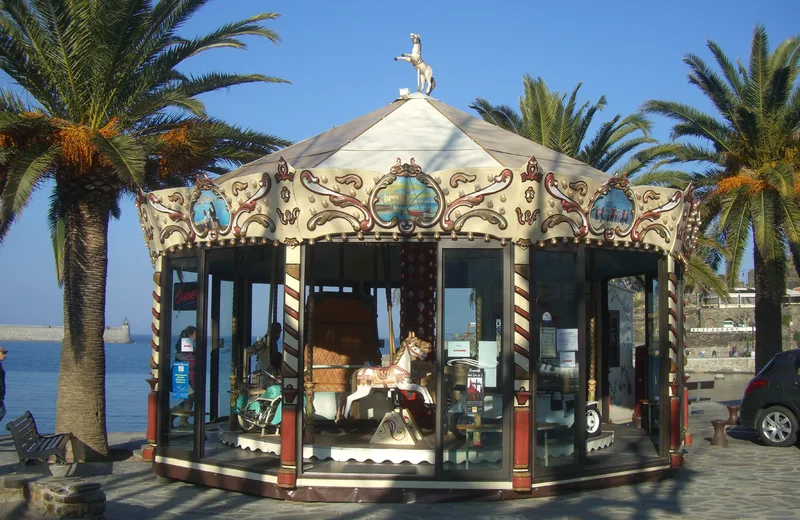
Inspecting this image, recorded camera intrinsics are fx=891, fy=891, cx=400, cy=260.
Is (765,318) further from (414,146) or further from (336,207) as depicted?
(336,207)

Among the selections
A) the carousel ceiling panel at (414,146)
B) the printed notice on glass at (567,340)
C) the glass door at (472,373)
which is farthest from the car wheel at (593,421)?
the carousel ceiling panel at (414,146)

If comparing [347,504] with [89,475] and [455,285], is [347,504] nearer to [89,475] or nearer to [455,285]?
[455,285]

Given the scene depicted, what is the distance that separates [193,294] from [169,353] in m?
1.04

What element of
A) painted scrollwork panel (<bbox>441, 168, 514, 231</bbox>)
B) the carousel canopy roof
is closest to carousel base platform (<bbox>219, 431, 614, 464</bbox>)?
painted scrollwork panel (<bbox>441, 168, 514, 231</bbox>)

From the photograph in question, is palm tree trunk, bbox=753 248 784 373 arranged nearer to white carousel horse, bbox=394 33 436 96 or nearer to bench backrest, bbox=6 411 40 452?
white carousel horse, bbox=394 33 436 96

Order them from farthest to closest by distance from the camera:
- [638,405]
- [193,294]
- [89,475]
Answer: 1. [638,405]
2. [89,475]
3. [193,294]

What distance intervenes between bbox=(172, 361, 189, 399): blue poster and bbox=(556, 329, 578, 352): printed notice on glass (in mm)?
5262

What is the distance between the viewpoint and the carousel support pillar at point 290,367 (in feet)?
36.2

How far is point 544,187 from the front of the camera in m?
11.2

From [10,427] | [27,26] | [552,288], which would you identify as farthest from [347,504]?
[27,26]

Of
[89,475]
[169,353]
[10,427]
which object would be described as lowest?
[89,475]

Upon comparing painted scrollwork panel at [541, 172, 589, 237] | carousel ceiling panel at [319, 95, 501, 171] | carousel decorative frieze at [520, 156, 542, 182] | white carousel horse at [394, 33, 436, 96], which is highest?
white carousel horse at [394, 33, 436, 96]

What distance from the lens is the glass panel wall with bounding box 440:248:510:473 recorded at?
1107cm

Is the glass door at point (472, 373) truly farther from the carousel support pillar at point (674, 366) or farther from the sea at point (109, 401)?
the sea at point (109, 401)
